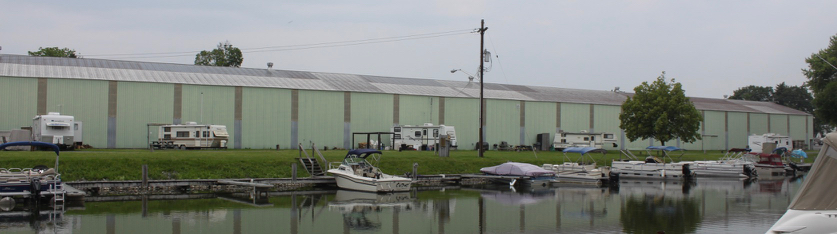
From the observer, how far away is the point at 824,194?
46.2ft

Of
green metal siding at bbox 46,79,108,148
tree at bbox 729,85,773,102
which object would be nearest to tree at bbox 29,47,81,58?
green metal siding at bbox 46,79,108,148

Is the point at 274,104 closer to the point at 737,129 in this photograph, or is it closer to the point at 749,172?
the point at 749,172

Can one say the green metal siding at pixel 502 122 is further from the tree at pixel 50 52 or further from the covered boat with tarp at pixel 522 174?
the tree at pixel 50 52

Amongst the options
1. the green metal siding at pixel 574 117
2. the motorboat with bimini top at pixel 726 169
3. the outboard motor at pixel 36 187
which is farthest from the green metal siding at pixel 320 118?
the outboard motor at pixel 36 187

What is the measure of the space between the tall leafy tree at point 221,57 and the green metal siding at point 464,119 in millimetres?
44147

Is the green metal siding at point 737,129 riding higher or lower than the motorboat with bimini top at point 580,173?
higher

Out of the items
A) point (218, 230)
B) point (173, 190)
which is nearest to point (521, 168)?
point (173, 190)

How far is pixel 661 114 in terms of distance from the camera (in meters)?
56.7

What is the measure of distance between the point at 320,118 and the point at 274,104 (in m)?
3.85

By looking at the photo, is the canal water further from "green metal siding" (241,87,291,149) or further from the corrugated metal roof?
the corrugated metal roof

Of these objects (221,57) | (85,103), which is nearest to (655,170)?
(85,103)

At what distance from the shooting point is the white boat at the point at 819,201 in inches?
538

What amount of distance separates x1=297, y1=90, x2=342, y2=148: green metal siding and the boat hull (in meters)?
21.3

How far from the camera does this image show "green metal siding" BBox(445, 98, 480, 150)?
61.1m
